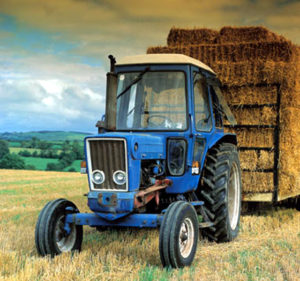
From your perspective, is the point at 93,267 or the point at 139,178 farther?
the point at 139,178

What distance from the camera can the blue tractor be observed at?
523 cm

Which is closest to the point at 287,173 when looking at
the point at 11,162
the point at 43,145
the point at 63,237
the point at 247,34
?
the point at 247,34

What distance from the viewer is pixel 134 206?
5.21 metres

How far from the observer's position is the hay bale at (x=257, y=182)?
8.01 m

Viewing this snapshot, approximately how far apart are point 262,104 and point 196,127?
2.48 m

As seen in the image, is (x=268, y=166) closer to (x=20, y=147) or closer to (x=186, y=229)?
(x=186, y=229)

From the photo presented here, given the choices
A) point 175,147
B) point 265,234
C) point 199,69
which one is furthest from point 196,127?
point 265,234

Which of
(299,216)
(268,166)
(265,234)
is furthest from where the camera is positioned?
(299,216)

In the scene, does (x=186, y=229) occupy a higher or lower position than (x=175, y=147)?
lower

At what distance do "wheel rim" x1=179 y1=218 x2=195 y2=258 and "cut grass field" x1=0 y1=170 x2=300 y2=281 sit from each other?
186 mm

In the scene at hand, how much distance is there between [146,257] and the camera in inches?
217

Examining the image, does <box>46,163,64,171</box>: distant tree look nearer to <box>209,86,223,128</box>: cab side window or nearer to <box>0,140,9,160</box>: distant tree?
<box>0,140,9,160</box>: distant tree

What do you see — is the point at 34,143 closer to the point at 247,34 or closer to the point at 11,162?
the point at 11,162

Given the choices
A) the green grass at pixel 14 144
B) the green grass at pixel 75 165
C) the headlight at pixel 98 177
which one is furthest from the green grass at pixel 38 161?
the headlight at pixel 98 177
